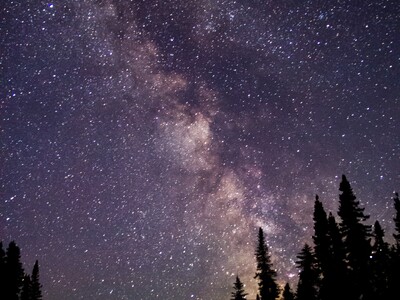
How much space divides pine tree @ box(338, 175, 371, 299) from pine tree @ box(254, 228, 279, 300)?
1057 centimetres

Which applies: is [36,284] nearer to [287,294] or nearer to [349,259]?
[287,294]

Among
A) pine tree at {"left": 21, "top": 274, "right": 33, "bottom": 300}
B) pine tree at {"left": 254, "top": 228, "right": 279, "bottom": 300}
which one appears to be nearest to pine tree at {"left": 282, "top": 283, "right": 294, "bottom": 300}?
pine tree at {"left": 254, "top": 228, "right": 279, "bottom": 300}

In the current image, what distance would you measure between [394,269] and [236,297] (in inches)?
899

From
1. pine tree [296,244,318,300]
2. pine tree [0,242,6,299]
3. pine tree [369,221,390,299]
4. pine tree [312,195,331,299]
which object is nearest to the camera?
pine tree [369,221,390,299]

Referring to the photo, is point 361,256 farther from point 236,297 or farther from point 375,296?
point 236,297

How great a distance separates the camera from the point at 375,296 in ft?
73.1

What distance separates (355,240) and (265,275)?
11933mm

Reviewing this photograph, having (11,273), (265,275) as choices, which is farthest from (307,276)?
(11,273)

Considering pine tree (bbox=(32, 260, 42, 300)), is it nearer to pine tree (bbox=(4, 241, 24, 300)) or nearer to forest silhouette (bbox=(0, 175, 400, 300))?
pine tree (bbox=(4, 241, 24, 300))

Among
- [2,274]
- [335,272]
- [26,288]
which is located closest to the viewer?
[335,272]

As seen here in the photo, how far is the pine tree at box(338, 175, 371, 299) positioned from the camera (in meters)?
23.0

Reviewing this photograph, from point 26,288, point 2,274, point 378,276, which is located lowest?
point 378,276

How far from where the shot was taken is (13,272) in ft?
122

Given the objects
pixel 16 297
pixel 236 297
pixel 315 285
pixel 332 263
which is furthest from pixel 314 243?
pixel 16 297
